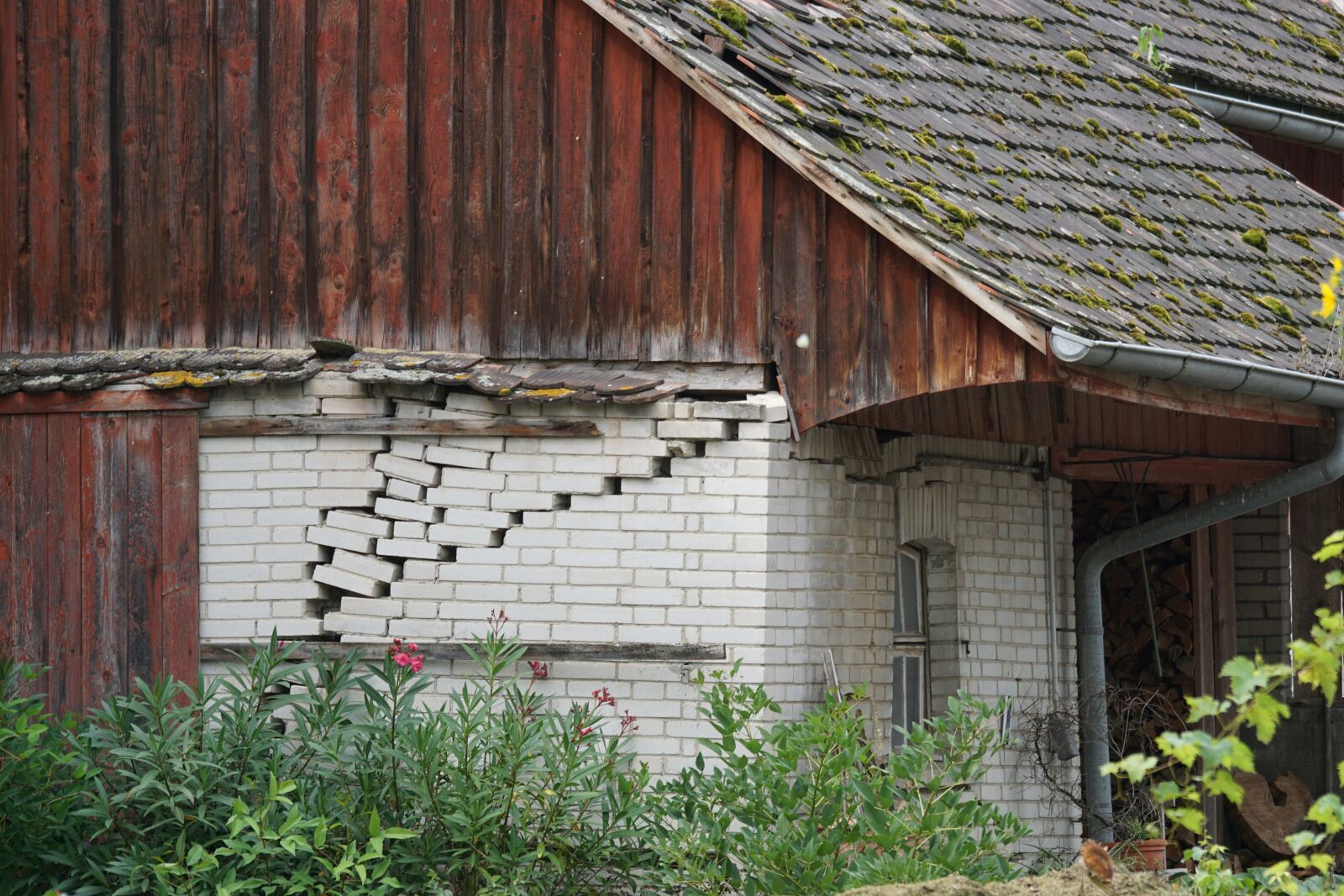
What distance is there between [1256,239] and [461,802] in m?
5.19

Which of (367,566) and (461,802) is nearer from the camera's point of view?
(461,802)

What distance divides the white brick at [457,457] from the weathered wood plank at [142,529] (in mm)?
1369

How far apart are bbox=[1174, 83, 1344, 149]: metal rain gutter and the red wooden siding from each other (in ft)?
22.3

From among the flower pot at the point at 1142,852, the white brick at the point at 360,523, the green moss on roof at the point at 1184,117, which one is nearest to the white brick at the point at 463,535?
the white brick at the point at 360,523

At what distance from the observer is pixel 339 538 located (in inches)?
350

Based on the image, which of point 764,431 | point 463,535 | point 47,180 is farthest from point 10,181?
point 764,431

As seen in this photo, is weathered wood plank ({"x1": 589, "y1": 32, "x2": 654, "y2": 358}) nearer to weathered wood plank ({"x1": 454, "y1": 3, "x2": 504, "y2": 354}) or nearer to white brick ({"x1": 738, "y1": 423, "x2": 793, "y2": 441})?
weathered wood plank ({"x1": 454, "y1": 3, "x2": 504, "y2": 354})

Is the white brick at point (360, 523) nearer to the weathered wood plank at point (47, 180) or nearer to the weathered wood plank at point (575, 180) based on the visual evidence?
the weathered wood plank at point (575, 180)

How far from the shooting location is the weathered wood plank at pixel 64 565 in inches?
361

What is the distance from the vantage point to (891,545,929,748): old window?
31.6 ft

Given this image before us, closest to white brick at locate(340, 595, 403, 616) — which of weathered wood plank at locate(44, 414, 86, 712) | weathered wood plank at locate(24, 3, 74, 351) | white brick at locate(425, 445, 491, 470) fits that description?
white brick at locate(425, 445, 491, 470)

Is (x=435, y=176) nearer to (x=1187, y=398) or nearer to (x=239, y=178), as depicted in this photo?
(x=239, y=178)

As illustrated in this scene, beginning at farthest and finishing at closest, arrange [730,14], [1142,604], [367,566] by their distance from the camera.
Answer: [1142,604]
[730,14]
[367,566]

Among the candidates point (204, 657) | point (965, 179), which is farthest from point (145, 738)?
point (965, 179)
